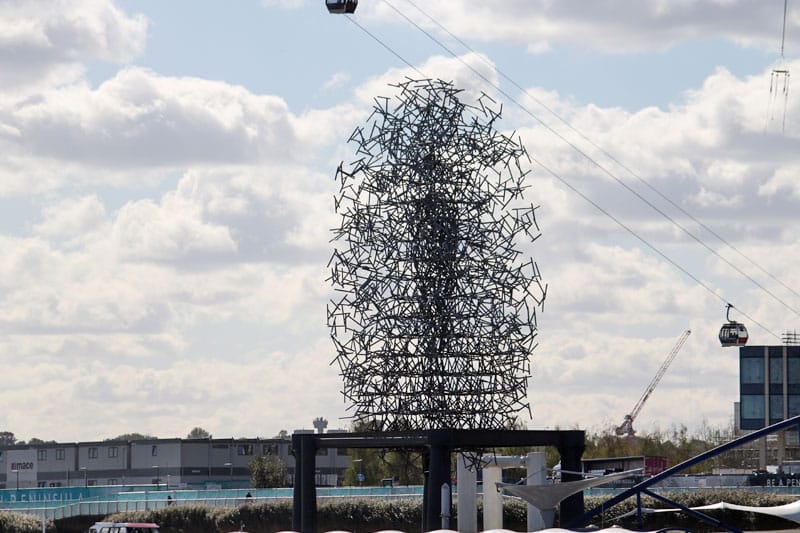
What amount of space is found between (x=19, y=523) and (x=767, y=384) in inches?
2916

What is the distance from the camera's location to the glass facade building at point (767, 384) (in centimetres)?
12219

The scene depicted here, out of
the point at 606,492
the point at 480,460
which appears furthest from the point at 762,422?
the point at 480,460

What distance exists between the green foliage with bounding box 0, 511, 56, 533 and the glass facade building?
71411 mm

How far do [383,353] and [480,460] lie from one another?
5859 millimetres

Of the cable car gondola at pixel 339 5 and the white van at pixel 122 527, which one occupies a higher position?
the cable car gondola at pixel 339 5

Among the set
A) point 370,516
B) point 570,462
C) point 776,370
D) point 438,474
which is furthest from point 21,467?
point 438,474

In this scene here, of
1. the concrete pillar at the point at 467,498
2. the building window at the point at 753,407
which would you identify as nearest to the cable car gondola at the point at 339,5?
the concrete pillar at the point at 467,498

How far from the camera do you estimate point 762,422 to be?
123375 mm

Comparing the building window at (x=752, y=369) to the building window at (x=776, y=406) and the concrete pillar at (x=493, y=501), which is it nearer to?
the building window at (x=776, y=406)

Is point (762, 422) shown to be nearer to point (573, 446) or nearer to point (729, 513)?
point (729, 513)

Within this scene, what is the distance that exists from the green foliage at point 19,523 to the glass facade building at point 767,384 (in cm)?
7141

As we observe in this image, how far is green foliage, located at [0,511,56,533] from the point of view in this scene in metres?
64.1

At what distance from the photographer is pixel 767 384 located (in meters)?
123

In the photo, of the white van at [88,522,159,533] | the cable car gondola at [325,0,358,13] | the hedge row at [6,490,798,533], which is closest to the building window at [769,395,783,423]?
the hedge row at [6,490,798,533]
